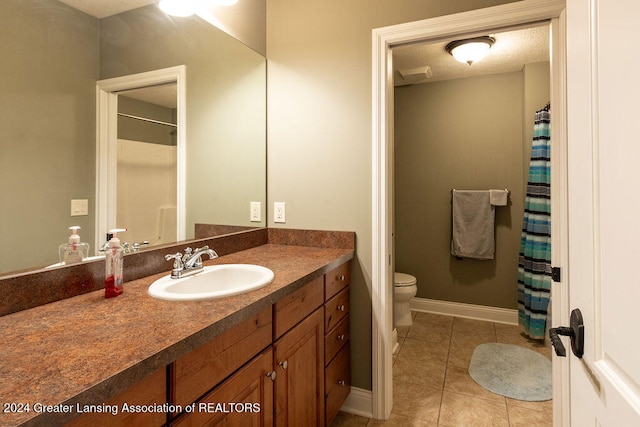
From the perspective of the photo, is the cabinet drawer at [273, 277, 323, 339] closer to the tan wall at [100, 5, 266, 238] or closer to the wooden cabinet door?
the wooden cabinet door

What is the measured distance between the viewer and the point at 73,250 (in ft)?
3.77

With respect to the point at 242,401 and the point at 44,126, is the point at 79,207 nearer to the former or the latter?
the point at 44,126

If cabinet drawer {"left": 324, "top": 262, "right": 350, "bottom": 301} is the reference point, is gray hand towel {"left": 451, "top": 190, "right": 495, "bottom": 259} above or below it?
above

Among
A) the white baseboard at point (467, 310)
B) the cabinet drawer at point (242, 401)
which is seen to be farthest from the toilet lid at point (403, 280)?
the cabinet drawer at point (242, 401)

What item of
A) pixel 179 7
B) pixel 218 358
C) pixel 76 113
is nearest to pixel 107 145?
pixel 76 113

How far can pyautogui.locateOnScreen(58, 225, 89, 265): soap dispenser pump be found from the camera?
112 cm

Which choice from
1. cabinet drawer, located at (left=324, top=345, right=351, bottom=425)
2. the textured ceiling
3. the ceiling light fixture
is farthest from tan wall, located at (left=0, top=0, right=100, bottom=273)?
the textured ceiling

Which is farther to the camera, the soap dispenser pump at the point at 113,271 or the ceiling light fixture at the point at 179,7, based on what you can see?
the ceiling light fixture at the point at 179,7

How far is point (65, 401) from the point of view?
0.55 metres

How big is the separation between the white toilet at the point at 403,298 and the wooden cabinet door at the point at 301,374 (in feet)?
5.23

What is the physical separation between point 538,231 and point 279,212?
6.82 feet

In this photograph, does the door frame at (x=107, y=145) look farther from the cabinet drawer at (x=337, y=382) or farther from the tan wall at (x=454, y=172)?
the tan wall at (x=454, y=172)

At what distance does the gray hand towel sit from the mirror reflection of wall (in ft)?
8.71

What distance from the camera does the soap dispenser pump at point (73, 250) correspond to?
112cm
